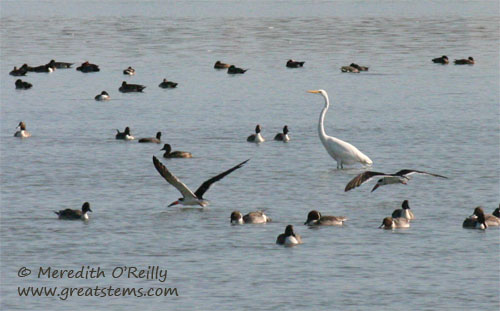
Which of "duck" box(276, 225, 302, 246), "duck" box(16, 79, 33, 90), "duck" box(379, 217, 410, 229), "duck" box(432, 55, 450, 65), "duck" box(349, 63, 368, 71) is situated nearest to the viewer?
"duck" box(276, 225, 302, 246)

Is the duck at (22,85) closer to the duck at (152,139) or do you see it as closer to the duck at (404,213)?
the duck at (152,139)

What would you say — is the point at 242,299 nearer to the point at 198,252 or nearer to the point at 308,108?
the point at 198,252

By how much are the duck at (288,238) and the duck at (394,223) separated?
247cm

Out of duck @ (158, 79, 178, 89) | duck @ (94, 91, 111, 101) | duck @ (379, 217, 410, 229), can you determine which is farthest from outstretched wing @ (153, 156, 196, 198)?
duck @ (158, 79, 178, 89)

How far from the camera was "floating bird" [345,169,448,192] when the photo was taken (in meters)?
29.9

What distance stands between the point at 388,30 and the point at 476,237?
78.8 meters

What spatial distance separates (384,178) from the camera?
31562 mm

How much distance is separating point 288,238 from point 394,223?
3.11 metres

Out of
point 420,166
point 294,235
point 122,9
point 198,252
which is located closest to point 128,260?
point 198,252

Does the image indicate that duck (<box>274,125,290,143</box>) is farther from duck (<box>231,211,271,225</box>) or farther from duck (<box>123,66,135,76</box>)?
duck (<box>123,66,135,76</box>)

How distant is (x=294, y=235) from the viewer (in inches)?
996

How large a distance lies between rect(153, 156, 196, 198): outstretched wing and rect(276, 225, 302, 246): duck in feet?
10.4

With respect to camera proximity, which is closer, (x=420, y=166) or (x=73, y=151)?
(x=420, y=166)

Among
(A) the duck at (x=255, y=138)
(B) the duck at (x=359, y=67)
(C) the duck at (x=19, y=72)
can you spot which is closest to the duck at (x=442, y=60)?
(B) the duck at (x=359, y=67)
